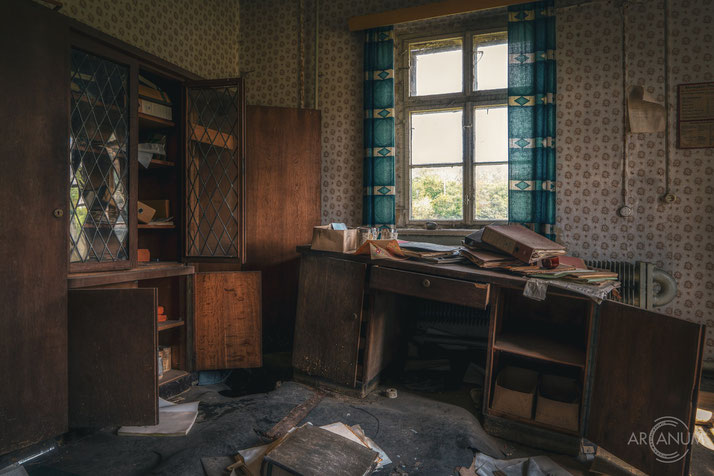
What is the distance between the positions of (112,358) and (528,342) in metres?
2.24

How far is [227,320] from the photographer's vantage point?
293 centimetres

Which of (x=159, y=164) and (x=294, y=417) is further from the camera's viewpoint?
(x=159, y=164)

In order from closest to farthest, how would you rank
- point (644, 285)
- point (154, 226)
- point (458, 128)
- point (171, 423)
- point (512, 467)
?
point (512, 467) → point (171, 423) → point (154, 226) → point (644, 285) → point (458, 128)

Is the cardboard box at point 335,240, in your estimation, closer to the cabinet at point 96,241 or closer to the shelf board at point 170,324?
the cabinet at point 96,241

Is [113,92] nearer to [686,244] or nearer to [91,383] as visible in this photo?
[91,383]

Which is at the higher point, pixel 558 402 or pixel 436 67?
pixel 436 67

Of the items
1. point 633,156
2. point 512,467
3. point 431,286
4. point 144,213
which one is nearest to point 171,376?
point 144,213

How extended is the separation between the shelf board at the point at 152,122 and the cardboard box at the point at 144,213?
1.90ft

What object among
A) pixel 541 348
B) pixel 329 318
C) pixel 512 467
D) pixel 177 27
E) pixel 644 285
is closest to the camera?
pixel 512 467

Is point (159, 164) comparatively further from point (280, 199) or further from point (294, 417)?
point (294, 417)

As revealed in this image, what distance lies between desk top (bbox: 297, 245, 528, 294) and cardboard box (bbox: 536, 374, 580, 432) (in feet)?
2.01

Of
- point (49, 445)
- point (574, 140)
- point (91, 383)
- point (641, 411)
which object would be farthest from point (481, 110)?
point (49, 445)

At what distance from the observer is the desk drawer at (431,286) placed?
2.05 metres

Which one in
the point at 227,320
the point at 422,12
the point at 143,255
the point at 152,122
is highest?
the point at 422,12
